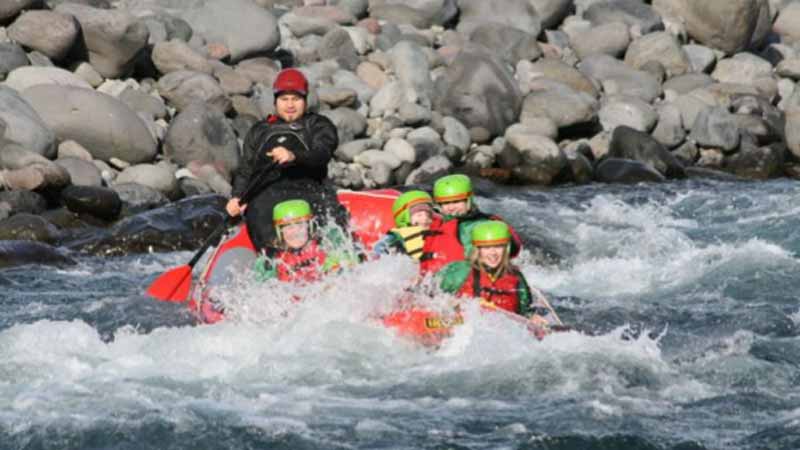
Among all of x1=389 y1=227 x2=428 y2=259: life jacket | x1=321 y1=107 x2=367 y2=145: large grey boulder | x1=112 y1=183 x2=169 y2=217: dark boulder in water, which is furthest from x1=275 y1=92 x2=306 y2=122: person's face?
x1=321 y1=107 x2=367 y2=145: large grey boulder

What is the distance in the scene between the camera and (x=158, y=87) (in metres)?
18.0

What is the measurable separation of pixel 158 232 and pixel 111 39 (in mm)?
4315

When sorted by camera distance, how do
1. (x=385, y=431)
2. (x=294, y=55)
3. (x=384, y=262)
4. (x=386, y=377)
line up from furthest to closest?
(x=294, y=55), (x=384, y=262), (x=386, y=377), (x=385, y=431)

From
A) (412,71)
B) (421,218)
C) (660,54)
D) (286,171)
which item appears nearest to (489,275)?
(421,218)

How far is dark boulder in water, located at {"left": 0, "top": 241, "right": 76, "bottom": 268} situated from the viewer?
42.8 feet

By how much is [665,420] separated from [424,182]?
9.66 metres

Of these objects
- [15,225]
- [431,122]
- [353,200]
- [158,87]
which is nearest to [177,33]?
[158,87]

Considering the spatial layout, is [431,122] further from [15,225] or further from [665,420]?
[665,420]

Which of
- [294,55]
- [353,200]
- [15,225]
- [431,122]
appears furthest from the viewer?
[294,55]

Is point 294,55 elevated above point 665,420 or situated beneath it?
situated beneath

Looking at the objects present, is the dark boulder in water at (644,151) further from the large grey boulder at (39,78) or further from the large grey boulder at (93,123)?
the large grey boulder at (39,78)

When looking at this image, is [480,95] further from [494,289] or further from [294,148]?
[494,289]

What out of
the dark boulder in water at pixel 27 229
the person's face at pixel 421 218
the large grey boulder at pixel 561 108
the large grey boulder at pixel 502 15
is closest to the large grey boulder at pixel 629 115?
the large grey boulder at pixel 561 108

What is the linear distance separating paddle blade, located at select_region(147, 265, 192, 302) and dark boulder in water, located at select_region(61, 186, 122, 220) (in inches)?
154
